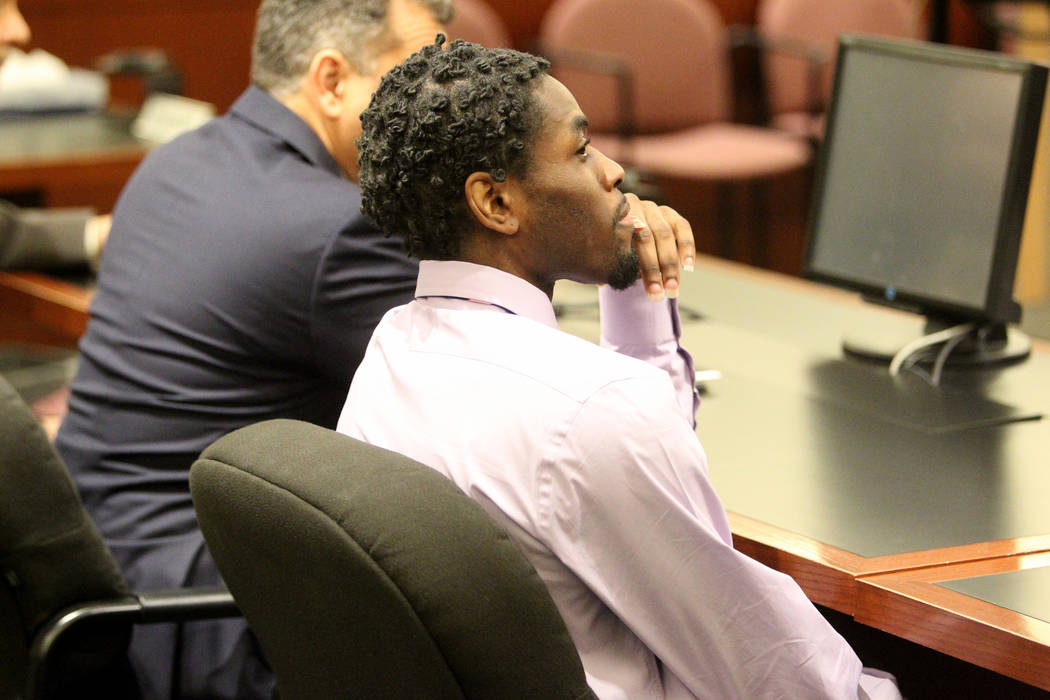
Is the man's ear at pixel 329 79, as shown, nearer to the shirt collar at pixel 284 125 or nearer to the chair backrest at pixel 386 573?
the shirt collar at pixel 284 125

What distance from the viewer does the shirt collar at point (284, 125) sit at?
6.19 feet

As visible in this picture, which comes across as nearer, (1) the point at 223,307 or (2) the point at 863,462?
(2) the point at 863,462

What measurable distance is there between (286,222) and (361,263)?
0.12 meters

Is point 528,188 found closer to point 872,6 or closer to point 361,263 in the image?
point 361,263

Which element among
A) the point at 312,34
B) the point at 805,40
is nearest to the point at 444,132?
the point at 312,34

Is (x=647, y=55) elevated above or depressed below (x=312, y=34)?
below

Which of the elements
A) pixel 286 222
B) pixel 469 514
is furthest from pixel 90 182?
pixel 469 514

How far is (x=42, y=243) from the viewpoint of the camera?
108 inches

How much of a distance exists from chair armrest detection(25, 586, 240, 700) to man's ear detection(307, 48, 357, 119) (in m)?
0.71

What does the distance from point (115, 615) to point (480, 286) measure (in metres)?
0.60

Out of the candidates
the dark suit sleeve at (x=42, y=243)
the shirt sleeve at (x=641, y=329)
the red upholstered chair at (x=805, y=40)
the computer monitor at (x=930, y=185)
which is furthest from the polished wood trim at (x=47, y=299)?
the red upholstered chair at (x=805, y=40)

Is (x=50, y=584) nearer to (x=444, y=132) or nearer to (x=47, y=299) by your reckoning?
(x=444, y=132)

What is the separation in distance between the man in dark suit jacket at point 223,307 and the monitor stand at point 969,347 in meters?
0.74

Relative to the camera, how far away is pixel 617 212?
4.49 feet
